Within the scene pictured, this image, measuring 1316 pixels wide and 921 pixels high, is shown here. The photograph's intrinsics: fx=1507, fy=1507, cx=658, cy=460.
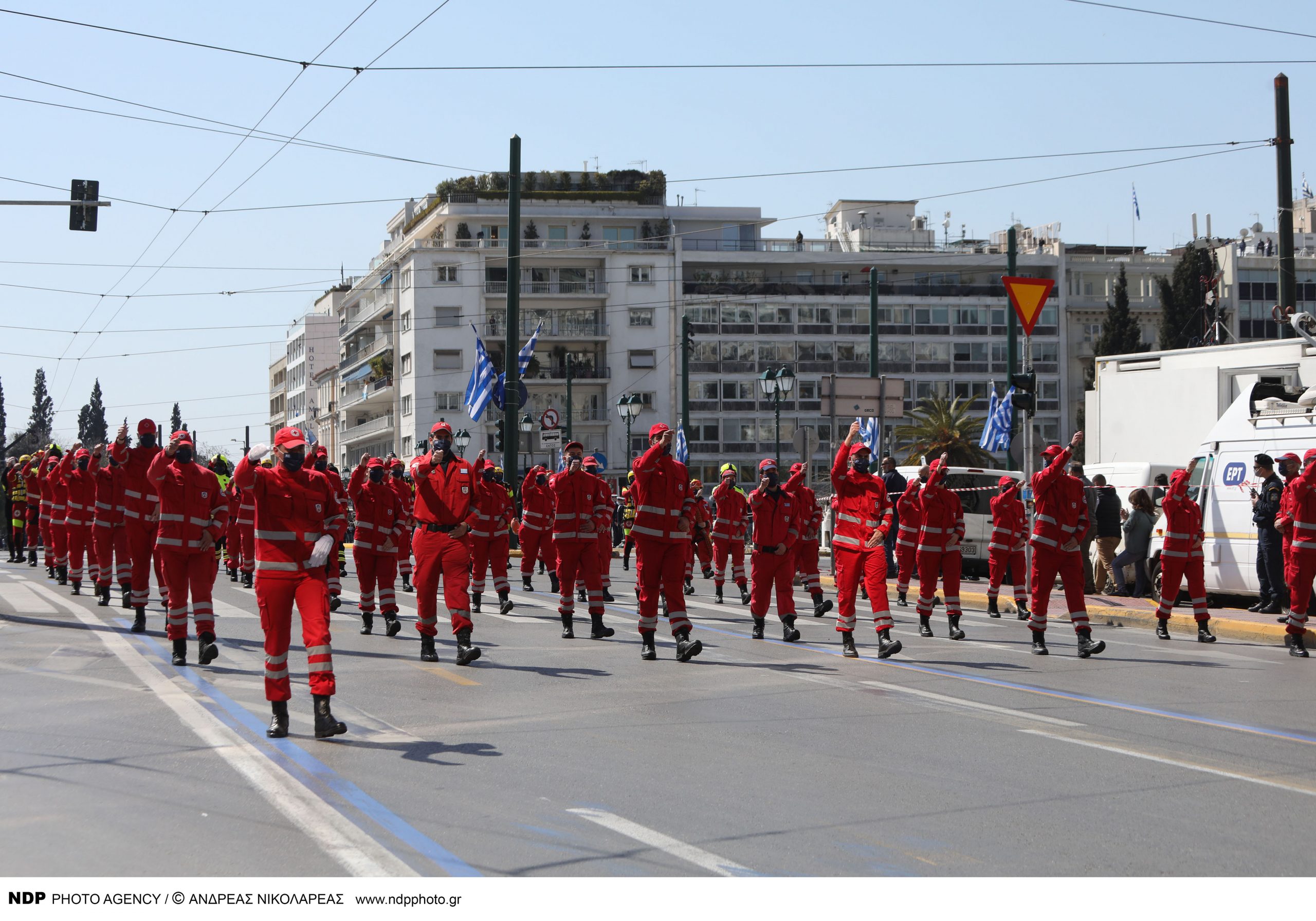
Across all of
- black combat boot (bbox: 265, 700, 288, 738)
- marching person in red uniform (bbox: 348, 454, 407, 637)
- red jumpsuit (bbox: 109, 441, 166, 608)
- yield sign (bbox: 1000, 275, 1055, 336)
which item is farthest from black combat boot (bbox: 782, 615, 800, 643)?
black combat boot (bbox: 265, 700, 288, 738)

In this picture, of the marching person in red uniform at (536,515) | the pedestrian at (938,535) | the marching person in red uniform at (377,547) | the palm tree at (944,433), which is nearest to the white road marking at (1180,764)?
the pedestrian at (938,535)

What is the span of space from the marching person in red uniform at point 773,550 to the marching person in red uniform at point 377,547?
367 cm

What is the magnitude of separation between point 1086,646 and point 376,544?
23.7 ft

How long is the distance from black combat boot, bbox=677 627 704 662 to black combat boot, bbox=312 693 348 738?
15.2 ft

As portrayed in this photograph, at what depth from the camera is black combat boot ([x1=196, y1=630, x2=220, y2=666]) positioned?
12188 millimetres

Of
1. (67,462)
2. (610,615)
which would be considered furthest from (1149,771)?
(67,462)

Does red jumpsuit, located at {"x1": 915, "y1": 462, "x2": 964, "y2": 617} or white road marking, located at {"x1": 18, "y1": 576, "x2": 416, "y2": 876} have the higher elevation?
red jumpsuit, located at {"x1": 915, "y1": 462, "x2": 964, "y2": 617}

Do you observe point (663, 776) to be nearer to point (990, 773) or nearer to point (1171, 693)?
point (990, 773)

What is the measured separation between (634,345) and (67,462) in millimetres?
73544

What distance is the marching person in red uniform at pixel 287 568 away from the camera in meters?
8.93

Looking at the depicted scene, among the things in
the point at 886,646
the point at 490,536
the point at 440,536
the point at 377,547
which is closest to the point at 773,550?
the point at 886,646

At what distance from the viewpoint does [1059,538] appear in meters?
14.0

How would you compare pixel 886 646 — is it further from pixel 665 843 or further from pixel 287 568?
pixel 665 843

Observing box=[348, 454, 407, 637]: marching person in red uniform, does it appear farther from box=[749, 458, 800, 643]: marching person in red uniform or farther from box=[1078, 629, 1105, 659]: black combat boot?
box=[1078, 629, 1105, 659]: black combat boot
